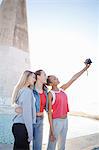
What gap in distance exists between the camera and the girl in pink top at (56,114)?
164 cm

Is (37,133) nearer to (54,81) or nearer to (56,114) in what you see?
(56,114)

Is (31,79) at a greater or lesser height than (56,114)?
greater

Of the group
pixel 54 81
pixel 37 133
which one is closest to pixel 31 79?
pixel 54 81

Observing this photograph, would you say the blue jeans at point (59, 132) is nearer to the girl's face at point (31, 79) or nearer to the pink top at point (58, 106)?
the pink top at point (58, 106)

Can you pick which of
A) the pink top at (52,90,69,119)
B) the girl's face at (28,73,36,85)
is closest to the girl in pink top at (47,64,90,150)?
the pink top at (52,90,69,119)

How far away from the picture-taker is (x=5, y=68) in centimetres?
674

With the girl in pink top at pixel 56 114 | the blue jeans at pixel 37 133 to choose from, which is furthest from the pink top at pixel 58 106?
the blue jeans at pixel 37 133

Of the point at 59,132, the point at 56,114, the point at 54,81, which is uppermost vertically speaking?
the point at 54,81

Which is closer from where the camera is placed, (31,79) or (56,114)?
(31,79)

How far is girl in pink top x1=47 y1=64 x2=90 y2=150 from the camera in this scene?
1644mm

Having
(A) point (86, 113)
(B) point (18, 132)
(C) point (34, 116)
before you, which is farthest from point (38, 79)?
(A) point (86, 113)

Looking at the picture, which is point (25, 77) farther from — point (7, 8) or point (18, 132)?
point (7, 8)

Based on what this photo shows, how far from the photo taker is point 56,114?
1669 mm

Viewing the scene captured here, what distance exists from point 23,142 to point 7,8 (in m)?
6.72
